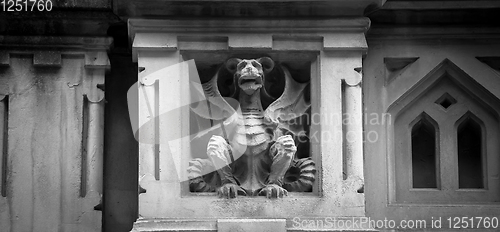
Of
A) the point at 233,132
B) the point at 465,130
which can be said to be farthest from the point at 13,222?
the point at 465,130

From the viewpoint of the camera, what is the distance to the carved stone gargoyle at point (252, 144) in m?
10.0

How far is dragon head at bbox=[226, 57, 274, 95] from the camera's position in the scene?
A: 402 inches

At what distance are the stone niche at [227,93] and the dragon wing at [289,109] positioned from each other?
8 centimetres

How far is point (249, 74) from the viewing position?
33.4ft

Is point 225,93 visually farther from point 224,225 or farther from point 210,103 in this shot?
point 224,225

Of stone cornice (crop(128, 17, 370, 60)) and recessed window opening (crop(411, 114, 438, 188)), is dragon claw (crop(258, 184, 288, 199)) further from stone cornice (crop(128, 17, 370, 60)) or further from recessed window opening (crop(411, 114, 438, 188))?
recessed window opening (crop(411, 114, 438, 188))

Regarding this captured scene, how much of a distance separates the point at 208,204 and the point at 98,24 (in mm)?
2009

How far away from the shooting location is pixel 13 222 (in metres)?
10.2

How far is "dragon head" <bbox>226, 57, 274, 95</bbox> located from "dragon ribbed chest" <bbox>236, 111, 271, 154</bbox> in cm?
26

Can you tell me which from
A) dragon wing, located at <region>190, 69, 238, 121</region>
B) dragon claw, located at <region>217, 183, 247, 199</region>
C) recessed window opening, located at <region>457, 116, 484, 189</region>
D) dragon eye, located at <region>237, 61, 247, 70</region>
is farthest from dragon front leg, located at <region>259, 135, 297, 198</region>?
recessed window opening, located at <region>457, 116, 484, 189</region>

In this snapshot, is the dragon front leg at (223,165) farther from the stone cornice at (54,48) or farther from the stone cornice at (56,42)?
the stone cornice at (56,42)

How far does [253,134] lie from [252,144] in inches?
3.5

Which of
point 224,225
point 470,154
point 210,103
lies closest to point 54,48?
point 210,103

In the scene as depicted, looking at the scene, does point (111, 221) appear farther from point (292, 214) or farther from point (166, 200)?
point (292, 214)
